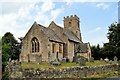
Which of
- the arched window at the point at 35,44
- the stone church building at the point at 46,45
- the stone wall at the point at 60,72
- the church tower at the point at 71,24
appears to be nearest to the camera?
the stone wall at the point at 60,72

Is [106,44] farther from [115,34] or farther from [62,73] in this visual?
[62,73]

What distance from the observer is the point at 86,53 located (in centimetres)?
4625

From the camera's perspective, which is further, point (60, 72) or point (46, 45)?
point (46, 45)

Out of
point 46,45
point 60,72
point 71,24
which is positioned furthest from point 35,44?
point 60,72

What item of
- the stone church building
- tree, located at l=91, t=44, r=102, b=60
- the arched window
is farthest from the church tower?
the arched window

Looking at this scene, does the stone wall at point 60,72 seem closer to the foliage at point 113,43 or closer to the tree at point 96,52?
the foliage at point 113,43

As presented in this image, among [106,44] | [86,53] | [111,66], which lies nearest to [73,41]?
[86,53]

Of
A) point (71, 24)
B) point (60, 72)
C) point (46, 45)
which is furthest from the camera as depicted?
point (71, 24)

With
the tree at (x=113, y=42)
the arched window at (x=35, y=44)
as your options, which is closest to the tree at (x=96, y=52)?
the tree at (x=113, y=42)

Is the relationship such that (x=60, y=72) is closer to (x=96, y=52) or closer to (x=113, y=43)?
(x=113, y=43)

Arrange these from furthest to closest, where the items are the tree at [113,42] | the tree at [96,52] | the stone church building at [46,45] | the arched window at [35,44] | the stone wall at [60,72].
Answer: the tree at [96,52]
the tree at [113,42]
the arched window at [35,44]
the stone church building at [46,45]
the stone wall at [60,72]

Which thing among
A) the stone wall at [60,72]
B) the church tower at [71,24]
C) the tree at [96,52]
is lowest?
the stone wall at [60,72]

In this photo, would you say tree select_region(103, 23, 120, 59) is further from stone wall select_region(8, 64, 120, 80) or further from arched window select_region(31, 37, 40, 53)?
stone wall select_region(8, 64, 120, 80)

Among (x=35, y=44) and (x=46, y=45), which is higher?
(x=35, y=44)
